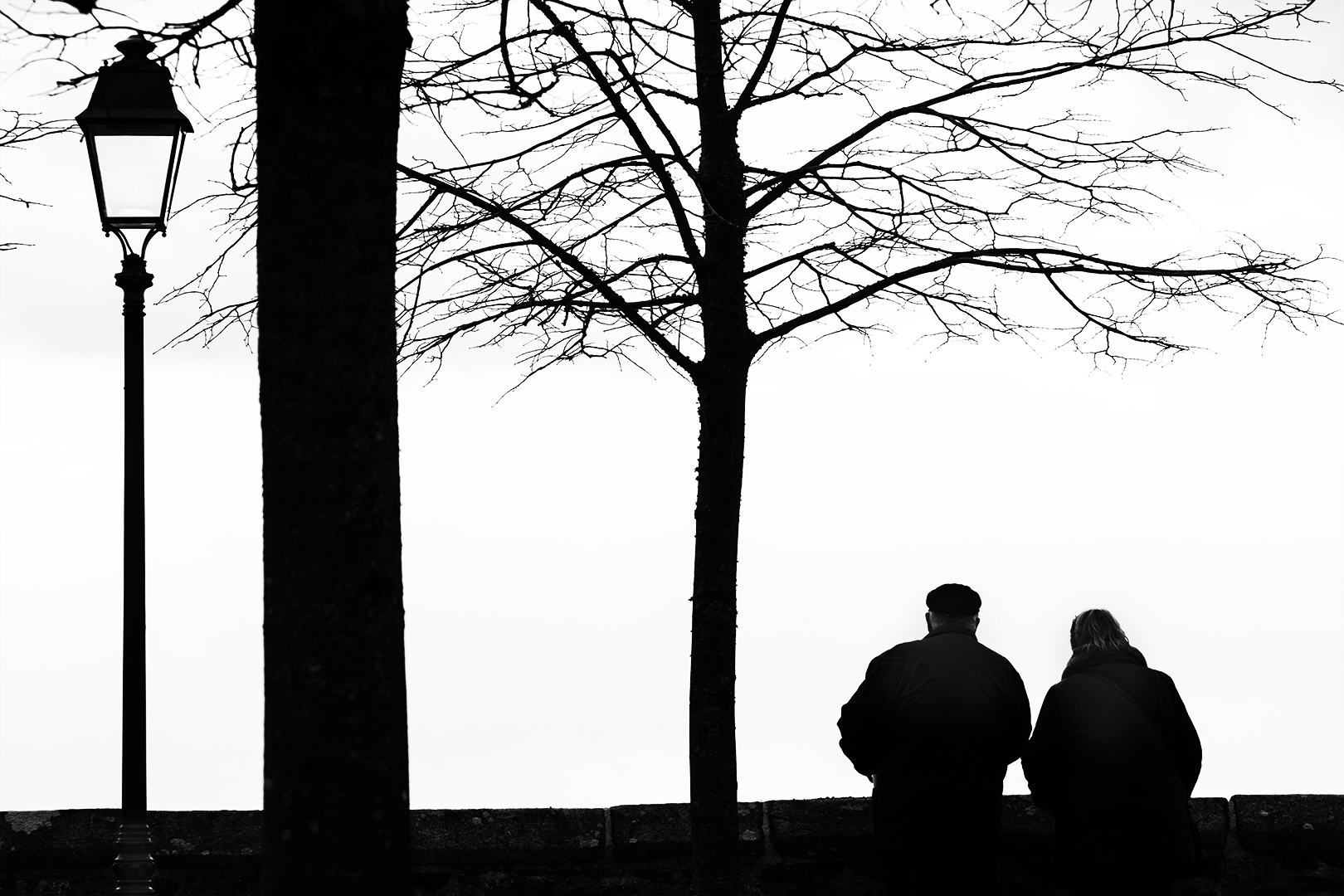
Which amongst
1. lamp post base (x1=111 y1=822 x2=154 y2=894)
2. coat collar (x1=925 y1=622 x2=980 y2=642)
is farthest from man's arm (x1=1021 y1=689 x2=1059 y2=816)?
lamp post base (x1=111 y1=822 x2=154 y2=894)

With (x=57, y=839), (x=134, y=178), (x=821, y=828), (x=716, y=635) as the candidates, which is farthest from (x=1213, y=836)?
(x=134, y=178)

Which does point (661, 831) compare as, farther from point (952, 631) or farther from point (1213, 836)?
point (1213, 836)

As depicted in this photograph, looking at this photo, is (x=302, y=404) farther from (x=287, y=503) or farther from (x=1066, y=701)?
(x=1066, y=701)

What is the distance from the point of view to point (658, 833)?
6867 mm

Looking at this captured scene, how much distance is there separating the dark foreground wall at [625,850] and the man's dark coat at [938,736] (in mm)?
976

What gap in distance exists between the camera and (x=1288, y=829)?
22.6 ft

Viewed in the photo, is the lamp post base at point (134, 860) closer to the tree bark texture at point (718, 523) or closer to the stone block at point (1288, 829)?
the tree bark texture at point (718, 523)

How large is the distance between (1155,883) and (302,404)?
411 cm

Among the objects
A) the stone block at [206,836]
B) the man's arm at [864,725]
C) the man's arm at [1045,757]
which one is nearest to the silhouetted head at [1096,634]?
the man's arm at [1045,757]

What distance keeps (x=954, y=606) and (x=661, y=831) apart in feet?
6.10

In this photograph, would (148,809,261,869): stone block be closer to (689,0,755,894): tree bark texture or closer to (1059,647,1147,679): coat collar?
(689,0,755,894): tree bark texture

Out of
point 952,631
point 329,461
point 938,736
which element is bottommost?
point 938,736

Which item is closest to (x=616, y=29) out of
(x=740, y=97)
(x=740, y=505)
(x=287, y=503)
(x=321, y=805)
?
(x=740, y=97)

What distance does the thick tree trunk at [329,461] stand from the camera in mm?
3582
